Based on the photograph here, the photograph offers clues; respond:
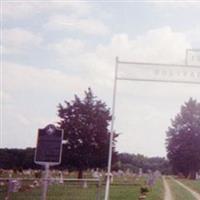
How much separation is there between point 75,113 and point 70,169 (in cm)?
409

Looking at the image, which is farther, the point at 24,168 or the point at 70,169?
the point at 24,168

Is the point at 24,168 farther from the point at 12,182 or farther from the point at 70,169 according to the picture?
the point at 12,182

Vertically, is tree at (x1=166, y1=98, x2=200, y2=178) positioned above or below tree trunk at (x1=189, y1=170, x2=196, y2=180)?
above

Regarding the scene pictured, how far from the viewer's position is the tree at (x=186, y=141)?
4784 cm

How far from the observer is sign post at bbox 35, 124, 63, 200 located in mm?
12977

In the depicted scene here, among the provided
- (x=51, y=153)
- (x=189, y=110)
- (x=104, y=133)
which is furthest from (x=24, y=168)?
(x=51, y=153)

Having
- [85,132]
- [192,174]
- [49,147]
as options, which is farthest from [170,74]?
[192,174]

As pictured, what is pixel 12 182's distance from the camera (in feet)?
52.6

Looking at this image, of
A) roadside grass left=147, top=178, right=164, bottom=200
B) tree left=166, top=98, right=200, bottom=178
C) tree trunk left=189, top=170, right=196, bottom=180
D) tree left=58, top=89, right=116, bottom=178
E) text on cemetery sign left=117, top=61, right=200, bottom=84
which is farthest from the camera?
tree left=166, top=98, right=200, bottom=178

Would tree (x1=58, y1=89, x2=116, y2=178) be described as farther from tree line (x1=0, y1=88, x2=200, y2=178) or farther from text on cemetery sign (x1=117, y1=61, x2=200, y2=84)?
text on cemetery sign (x1=117, y1=61, x2=200, y2=84)

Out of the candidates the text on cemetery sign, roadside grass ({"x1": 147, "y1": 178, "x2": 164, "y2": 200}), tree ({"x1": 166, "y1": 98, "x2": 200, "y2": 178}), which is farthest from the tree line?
the text on cemetery sign

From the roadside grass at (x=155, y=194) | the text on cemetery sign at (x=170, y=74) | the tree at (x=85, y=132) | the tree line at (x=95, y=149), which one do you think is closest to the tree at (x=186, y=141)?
the tree line at (x=95, y=149)

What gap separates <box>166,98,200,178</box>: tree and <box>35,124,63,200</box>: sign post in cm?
3522

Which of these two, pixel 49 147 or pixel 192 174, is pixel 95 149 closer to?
pixel 192 174
